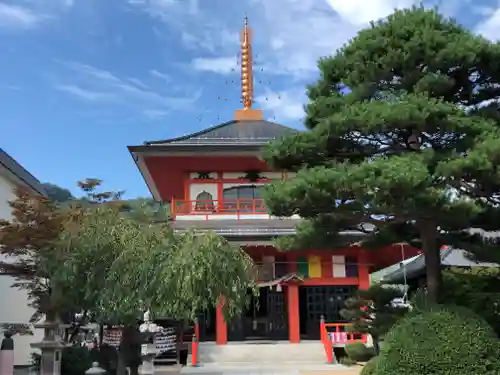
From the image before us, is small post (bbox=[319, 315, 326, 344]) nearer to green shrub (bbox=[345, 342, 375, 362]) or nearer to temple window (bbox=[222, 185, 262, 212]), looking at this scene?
temple window (bbox=[222, 185, 262, 212])

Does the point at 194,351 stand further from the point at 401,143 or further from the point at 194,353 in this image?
the point at 401,143

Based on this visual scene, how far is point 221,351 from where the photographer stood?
18.3 meters

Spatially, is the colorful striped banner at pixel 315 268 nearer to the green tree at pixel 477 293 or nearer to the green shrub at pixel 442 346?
the green tree at pixel 477 293

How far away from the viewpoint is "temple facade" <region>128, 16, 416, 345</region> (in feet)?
64.1

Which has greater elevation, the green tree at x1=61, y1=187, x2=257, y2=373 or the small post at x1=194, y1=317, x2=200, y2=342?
the green tree at x1=61, y1=187, x2=257, y2=373

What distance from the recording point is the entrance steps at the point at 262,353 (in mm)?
17781

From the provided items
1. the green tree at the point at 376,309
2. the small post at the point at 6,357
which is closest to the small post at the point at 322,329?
the green tree at the point at 376,309

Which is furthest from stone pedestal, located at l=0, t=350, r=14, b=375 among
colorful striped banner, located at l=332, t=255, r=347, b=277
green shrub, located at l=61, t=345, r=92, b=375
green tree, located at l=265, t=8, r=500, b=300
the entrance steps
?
colorful striped banner, located at l=332, t=255, r=347, b=277

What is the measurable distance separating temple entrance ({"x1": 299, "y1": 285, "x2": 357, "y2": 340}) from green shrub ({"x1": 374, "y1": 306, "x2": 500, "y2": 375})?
12.1 m

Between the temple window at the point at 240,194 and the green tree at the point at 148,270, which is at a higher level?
the temple window at the point at 240,194

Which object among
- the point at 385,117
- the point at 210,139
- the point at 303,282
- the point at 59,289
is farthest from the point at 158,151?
the point at 385,117

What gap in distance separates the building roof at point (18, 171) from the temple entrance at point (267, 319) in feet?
28.3

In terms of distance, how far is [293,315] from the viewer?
63.8 ft

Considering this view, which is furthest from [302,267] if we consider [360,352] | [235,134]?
[360,352]
